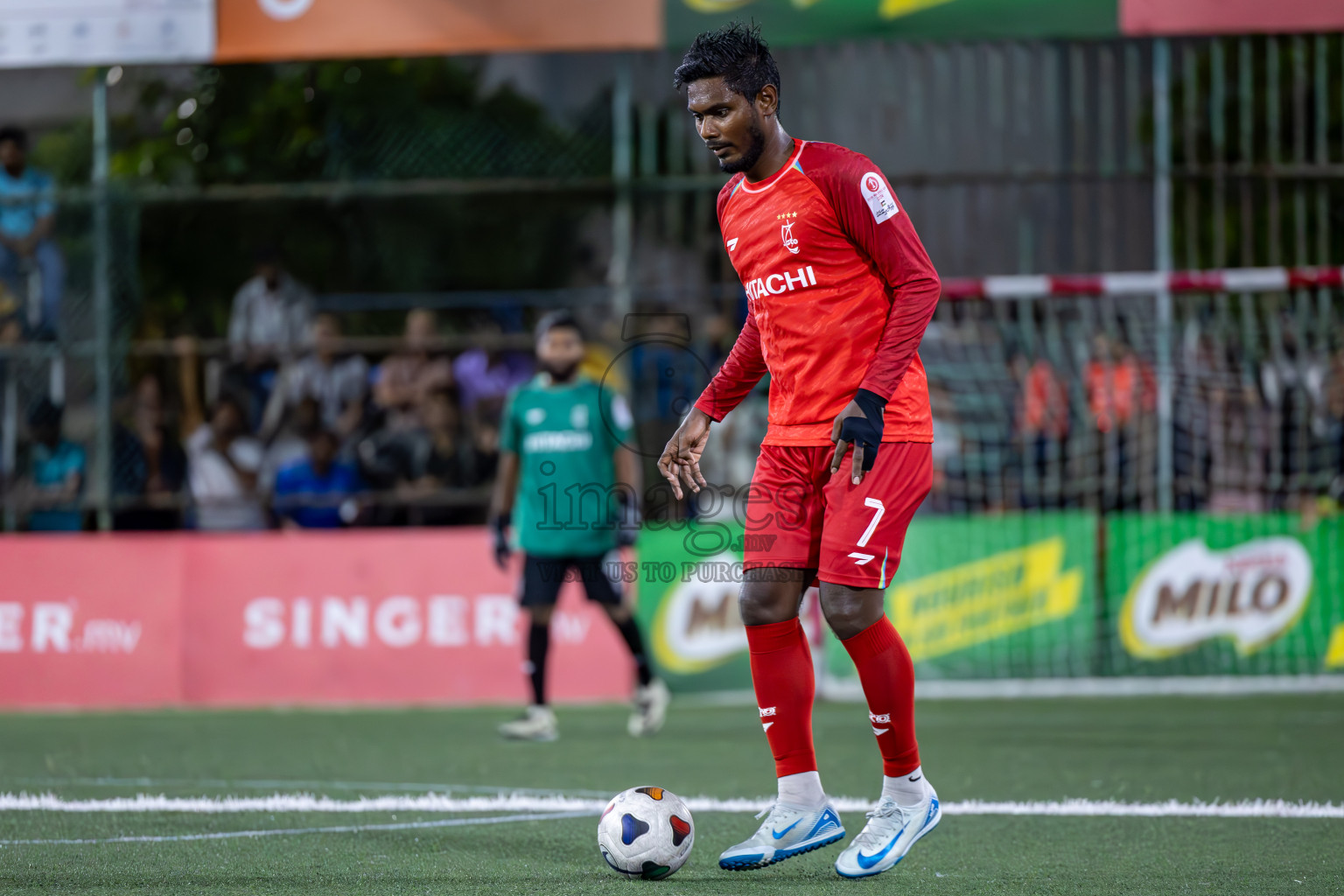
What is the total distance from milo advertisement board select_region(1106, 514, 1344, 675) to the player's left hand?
6.93m

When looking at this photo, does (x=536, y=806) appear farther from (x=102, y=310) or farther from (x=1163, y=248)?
(x=1163, y=248)

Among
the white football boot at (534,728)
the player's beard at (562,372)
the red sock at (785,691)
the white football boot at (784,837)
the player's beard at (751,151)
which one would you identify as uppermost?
the player's beard at (751,151)

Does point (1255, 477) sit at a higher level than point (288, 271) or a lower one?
lower

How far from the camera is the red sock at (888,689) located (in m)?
4.51

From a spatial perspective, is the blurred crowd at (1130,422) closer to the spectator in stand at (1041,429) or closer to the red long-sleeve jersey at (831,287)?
the spectator in stand at (1041,429)

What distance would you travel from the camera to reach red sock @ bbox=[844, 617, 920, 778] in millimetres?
4512

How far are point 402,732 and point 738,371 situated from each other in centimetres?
456

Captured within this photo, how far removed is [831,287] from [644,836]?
1547 millimetres

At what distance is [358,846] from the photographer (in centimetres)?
496

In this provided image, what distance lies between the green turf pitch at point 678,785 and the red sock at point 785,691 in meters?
0.31

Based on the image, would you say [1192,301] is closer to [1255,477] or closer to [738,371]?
[1255,477]

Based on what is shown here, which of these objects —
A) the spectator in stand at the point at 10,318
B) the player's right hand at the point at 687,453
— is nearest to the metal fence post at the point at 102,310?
the spectator in stand at the point at 10,318

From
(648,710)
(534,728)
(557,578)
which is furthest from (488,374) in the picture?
(534,728)

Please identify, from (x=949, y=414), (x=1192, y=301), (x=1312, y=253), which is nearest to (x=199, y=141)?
(x=949, y=414)
